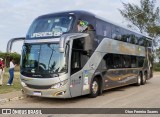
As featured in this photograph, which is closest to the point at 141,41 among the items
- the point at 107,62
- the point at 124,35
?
the point at 124,35

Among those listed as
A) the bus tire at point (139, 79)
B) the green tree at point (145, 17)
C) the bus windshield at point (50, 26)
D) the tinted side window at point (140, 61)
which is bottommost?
the bus tire at point (139, 79)

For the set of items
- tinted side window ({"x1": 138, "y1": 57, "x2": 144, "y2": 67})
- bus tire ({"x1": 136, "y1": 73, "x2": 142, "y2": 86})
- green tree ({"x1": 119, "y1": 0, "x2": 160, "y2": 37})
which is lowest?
bus tire ({"x1": 136, "y1": 73, "x2": 142, "y2": 86})

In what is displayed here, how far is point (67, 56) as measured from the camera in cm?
1266

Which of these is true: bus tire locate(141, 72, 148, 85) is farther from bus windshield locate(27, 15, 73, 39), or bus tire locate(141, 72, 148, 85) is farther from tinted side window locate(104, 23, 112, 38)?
bus windshield locate(27, 15, 73, 39)

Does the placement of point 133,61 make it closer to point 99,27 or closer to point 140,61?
point 140,61

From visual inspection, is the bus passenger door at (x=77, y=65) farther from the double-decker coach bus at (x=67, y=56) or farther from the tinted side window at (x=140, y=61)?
the tinted side window at (x=140, y=61)

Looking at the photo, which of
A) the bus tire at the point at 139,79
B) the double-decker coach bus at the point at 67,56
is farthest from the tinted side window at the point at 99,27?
the bus tire at the point at 139,79

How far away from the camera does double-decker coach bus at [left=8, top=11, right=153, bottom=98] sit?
495 inches

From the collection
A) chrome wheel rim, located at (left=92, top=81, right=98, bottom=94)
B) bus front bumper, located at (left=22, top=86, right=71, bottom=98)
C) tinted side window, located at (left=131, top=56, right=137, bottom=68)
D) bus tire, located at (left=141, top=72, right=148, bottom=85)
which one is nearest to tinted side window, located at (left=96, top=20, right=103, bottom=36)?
chrome wheel rim, located at (left=92, top=81, right=98, bottom=94)

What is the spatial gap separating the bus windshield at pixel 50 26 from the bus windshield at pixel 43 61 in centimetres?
53

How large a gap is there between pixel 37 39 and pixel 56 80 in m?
2.11

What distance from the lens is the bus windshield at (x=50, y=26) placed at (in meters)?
13.1

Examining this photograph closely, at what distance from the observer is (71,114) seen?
416 inches

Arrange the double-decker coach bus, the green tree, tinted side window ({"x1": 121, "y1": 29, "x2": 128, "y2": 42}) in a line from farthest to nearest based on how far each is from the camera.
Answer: the green tree → tinted side window ({"x1": 121, "y1": 29, "x2": 128, "y2": 42}) → the double-decker coach bus
